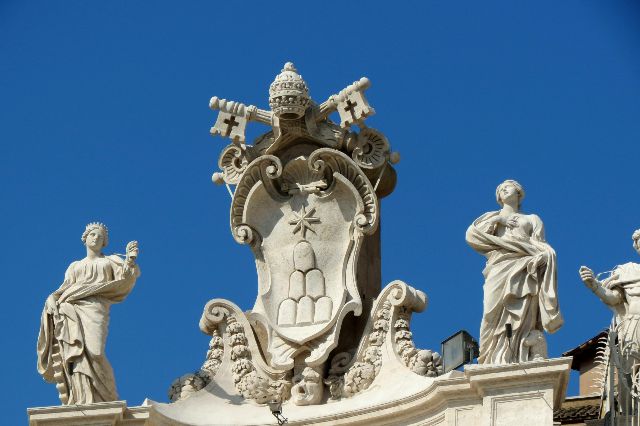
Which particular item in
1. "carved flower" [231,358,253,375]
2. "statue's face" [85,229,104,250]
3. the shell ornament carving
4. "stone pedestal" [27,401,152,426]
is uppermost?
the shell ornament carving

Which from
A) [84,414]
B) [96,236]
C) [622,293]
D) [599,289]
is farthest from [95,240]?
[622,293]

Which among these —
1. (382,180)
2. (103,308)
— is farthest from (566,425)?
(103,308)

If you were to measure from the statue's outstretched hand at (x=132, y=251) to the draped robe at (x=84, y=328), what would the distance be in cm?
12

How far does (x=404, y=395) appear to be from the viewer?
28.5 meters

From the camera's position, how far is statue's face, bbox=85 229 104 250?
2930cm

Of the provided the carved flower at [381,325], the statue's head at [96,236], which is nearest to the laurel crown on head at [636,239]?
the carved flower at [381,325]

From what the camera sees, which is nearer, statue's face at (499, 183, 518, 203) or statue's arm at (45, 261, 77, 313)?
statue's face at (499, 183, 518, 203)

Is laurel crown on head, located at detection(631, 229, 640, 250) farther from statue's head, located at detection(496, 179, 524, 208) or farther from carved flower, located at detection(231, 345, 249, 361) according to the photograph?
carved flower, located at detection(231, 345, 249, 361)

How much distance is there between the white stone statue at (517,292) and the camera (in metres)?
27.7

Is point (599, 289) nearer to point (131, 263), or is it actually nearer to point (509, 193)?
point (509, 193)

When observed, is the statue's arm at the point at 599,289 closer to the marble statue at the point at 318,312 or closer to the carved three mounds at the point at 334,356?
the marble statue at the point at 318,312

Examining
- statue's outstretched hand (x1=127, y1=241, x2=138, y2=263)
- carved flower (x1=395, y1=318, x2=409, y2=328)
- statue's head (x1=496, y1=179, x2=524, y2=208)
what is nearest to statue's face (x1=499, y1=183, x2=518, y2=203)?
statue's head (x1=496, y1=179, x2=524, y2=208)

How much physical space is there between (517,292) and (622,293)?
1.08 metres

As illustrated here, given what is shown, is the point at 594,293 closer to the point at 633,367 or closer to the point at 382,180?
the point at 633,367
